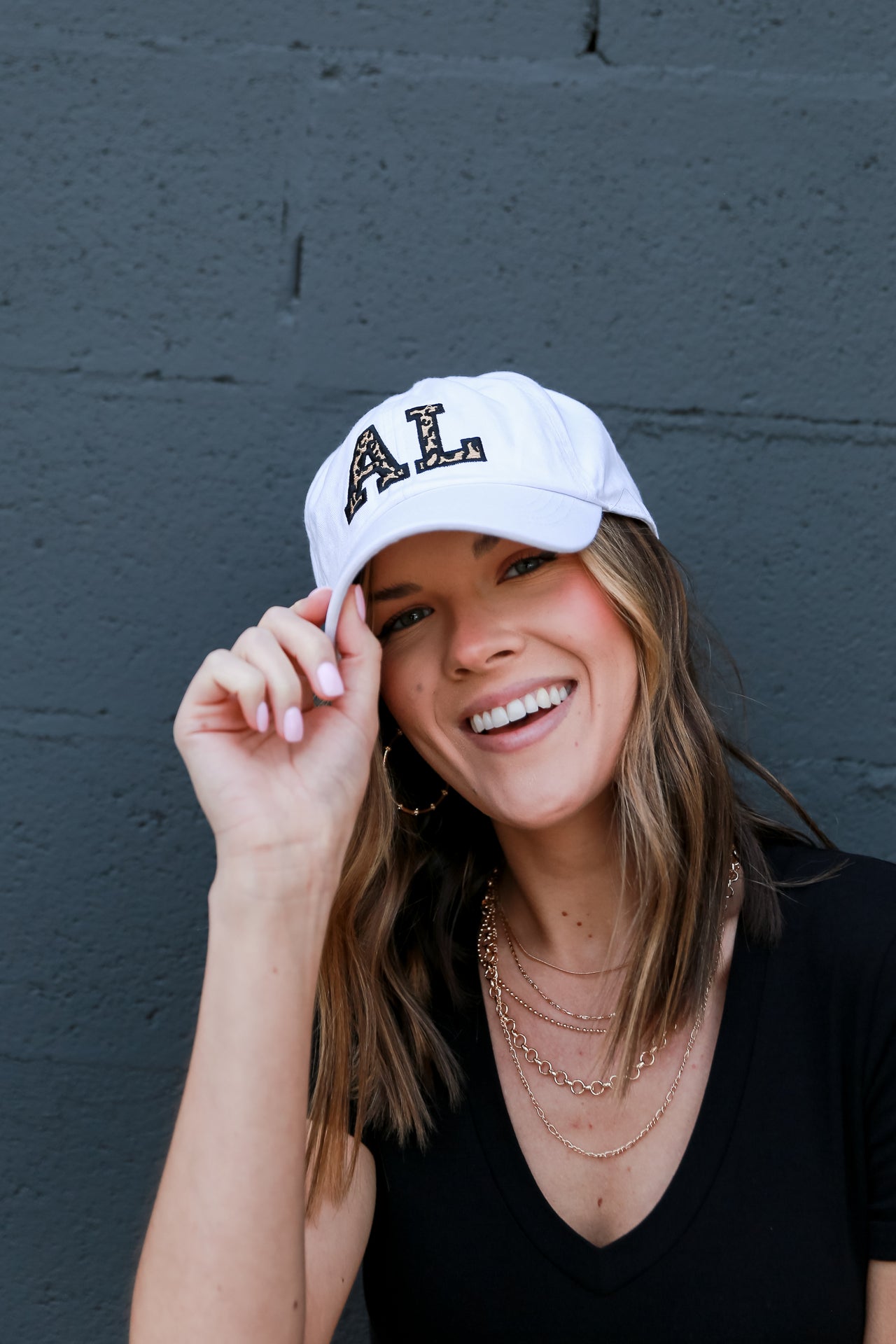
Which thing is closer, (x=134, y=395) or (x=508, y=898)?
(x=508, y=898)

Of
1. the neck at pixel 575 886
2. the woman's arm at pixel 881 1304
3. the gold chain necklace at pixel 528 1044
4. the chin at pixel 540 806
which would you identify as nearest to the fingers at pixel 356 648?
the chin at pixel 540 806

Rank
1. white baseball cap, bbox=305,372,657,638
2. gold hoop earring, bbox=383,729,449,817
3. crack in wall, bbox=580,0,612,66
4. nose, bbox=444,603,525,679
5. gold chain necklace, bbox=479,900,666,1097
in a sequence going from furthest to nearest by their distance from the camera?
1. crack in wall, bbox=580,0,612,66
2. gold hoop earring, bbox=383,729,449,817
3. gold chain necklace, bbox=479,900,666,1097
4. nose, bbox=444,603,525,679
5. white baseball cap, bbox=305,372,657,638

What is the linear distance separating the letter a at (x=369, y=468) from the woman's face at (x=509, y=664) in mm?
74

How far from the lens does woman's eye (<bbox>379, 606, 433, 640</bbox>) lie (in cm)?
148

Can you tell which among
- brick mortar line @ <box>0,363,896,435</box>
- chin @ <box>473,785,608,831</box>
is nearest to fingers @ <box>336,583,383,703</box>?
chin @ <box>473,785,608,831</box>

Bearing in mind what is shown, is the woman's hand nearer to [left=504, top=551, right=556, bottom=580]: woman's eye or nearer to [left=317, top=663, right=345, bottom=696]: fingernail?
[left=317, top=663, right=345, bottom=696]: fingernail

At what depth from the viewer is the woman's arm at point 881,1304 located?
4.41ft

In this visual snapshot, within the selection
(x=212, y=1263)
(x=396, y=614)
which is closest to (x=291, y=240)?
(x=396, y=614)

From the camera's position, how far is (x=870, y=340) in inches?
76.0

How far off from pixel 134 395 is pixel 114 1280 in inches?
60.6

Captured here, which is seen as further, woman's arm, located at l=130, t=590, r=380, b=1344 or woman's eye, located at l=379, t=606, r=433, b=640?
woman's eye, located at l=379, t=606, r=433, b=640

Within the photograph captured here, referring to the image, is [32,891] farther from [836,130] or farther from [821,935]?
[836,130]

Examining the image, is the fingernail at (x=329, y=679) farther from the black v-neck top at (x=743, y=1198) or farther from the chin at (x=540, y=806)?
the black v-neck top at (x=743, y=1198)

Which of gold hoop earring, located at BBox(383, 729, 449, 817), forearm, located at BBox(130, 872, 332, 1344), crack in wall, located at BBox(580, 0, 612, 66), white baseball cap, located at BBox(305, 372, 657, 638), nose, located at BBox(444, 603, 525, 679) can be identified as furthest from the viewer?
crack in wall, located at BBox(580, 0, 612, 66)
